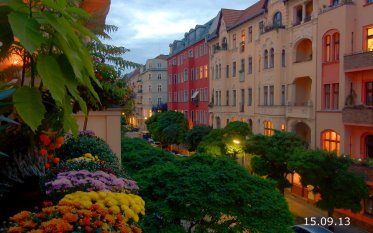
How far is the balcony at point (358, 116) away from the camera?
21856 millimetres

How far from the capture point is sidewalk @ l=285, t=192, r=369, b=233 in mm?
21941

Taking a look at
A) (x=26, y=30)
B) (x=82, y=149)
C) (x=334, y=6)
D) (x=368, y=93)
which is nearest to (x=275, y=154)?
(x=368, y=93)

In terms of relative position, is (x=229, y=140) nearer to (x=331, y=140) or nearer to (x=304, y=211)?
(x=331, y=140)

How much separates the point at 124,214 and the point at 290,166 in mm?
18470

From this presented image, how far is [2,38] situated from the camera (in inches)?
75.2

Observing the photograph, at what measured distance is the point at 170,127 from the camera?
164 feet

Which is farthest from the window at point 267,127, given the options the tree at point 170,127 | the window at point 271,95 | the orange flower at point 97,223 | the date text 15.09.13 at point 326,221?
the orange flower at point 97,223

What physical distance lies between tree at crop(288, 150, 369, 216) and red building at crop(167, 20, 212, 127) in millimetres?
30030

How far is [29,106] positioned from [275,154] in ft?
74.1

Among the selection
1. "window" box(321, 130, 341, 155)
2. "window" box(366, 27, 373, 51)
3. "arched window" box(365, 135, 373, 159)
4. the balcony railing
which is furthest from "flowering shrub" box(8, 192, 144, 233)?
"window" box(321, 130, 341, 155)

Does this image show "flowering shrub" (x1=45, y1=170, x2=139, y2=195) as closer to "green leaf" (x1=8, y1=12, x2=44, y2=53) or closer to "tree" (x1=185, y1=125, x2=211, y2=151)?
"green leaf" (x1=8, y1=12, x2=44, y2=53)

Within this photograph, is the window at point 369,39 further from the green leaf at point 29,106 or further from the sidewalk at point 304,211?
the green leaf at point 29,106

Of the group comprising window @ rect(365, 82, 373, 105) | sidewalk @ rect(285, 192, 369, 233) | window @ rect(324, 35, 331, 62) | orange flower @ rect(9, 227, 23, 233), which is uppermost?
window @ rect(324, 35, 331, 62)

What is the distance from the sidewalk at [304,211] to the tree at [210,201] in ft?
41.0
